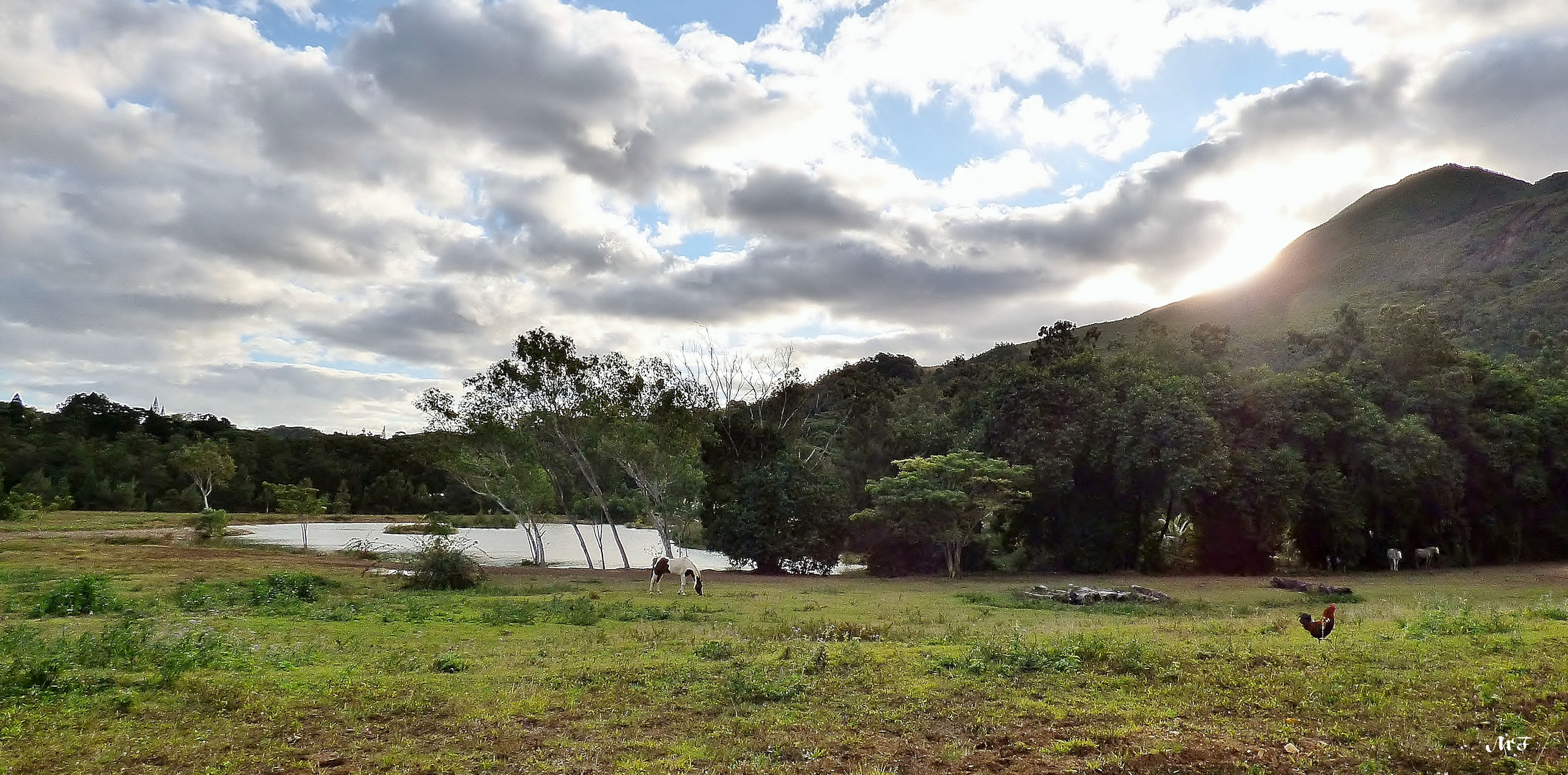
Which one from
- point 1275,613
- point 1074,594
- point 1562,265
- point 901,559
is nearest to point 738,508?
point 901,559

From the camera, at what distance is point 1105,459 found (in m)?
30.8

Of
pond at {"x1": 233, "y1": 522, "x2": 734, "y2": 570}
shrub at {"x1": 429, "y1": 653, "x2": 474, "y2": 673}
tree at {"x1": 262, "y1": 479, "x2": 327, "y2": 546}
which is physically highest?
tree at {"x1": 262, "y1": 479, "x2": 327, "y2": 546}

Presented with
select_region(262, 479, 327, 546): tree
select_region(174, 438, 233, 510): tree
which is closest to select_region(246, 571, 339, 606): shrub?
select_region(262, 479, 327, 546): tree

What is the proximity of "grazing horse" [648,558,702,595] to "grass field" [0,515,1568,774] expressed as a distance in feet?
23.8

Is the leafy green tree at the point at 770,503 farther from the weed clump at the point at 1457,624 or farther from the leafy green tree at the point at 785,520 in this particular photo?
the weed clump at the point at 1457,624

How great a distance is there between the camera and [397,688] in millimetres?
9320

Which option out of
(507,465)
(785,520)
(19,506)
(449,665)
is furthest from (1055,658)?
(19,506)

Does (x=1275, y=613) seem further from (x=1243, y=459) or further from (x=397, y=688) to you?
(x=397, y=688)

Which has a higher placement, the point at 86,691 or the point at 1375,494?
the point at 1375,494

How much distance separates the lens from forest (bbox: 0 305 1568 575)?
1180 inches

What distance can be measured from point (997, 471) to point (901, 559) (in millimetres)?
8185

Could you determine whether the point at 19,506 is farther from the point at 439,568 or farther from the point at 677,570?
the point at 677,570

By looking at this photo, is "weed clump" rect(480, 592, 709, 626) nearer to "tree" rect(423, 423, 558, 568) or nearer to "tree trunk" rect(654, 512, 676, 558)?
"tree trunk" rect(654, 512, 676, 558)

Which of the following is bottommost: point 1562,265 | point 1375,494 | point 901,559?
point 901,559
